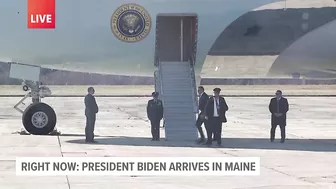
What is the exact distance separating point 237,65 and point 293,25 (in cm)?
219

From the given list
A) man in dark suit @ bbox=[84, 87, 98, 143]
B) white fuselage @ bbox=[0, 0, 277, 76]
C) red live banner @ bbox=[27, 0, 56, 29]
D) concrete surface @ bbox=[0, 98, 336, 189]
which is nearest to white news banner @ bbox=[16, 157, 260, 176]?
concrete surface @ bbox=[0, 98, 336, 189]

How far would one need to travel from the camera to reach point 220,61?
78.8ft

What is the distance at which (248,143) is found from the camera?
24.2 meters

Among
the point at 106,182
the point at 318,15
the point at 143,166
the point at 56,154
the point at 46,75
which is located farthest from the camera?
the point at 46,75

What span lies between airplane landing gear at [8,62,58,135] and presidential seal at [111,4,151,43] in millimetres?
3235

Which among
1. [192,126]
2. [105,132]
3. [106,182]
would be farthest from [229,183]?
[105,132]

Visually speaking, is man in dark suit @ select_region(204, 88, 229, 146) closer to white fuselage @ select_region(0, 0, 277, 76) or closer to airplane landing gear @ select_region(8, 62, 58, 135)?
white fuselage @ select_region(0, 0, 277, 76)

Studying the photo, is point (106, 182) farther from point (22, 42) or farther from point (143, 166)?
point (22, 42)

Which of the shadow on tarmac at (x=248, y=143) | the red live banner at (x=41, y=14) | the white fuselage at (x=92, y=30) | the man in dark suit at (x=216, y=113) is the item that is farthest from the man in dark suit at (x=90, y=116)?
the man in dark suit at (x=216, y=113)

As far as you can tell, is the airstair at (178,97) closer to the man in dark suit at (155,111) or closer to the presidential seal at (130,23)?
the man in dark suit at (155,111)

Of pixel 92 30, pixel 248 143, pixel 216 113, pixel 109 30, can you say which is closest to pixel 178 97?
pixel 216 113

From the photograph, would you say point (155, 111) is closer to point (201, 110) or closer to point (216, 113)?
point (201, 110)

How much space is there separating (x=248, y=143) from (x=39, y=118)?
7.00m

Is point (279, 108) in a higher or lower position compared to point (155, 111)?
higher
